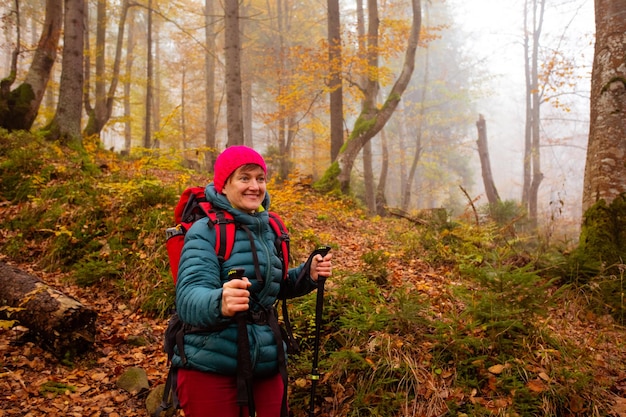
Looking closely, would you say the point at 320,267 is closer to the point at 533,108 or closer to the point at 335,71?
the point at 335,71

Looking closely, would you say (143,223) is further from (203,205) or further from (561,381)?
(561,381)

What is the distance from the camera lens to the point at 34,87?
968cm

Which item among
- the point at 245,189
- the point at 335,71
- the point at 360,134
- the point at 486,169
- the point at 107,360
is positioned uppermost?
the point at 335,71

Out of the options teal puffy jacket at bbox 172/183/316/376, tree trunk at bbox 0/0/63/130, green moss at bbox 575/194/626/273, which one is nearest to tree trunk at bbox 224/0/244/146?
tree trunk at bbox 0/0/63/130

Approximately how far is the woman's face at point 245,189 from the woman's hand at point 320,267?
22.5 inches

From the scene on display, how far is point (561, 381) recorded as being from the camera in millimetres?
3168

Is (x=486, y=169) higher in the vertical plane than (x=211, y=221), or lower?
higher

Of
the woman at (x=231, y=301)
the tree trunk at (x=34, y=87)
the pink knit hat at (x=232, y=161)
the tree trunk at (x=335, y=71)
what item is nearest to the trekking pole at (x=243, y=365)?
the woman at (x=231, y=301)

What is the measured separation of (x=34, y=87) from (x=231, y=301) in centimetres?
1090

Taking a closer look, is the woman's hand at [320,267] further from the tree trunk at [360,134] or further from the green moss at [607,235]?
the tree trunk at [360,134]

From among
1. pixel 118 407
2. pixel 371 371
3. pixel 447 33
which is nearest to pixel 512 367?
pixel 371 371

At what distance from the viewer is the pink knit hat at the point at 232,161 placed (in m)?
2.36

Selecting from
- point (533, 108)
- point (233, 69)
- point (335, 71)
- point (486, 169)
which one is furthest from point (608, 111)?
point (533, 108)

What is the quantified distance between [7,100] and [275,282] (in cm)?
1062
